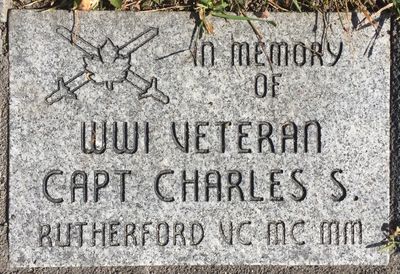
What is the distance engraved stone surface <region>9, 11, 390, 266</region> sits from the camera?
2203mm

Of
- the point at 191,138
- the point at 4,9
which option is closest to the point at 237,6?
the point at 191,138

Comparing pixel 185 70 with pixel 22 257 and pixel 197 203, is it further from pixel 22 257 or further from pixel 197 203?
pixel 22 257

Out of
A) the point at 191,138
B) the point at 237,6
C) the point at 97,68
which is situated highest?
the point at 237,6

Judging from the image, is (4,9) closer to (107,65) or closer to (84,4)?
(84,4)

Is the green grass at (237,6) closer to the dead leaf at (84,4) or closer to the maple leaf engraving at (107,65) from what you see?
the dead leaf at (84,4)

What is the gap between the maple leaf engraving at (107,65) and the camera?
2.20 m

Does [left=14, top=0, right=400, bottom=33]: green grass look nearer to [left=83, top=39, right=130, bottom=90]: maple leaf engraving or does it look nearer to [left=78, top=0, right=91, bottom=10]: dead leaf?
[left=78, top=0, right=91, bottom=10]: dead leaf

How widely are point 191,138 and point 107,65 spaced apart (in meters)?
0.43

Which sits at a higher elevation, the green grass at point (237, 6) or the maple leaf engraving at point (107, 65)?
the green grass at point (237, 6)

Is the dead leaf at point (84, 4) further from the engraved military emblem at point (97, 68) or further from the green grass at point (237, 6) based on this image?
the engraved military emblem at point (97, 68)

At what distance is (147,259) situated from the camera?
2236 mm

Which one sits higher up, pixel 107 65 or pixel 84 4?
pixel 84 4

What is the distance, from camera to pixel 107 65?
2193mm

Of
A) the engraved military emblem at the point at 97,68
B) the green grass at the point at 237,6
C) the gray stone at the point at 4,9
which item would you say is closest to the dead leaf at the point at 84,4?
the green grass at the point at 237,6
